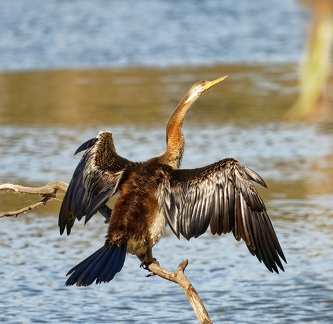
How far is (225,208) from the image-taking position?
190 inches

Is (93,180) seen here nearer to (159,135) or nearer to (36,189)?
(36,189)

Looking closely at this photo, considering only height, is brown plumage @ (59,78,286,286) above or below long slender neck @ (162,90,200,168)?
below

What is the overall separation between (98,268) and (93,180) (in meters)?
0.68

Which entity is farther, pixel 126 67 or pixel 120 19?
pixel 120 19

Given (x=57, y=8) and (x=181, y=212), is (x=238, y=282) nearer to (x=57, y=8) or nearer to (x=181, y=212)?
(x=181, y=212)

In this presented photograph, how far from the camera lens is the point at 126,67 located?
16.3 m

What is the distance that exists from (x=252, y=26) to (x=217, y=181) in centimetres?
1445

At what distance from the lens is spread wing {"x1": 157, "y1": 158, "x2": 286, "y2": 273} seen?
478cm

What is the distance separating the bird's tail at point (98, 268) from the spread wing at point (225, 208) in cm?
36

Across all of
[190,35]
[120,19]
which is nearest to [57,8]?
[120,19]

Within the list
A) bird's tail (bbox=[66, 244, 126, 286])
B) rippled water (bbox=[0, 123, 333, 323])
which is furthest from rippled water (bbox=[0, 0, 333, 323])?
bird's tail (bbox=[66, 244, 126, 286])

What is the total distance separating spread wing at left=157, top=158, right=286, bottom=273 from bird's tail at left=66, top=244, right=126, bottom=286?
1.17ft

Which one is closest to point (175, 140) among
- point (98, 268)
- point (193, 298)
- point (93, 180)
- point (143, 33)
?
point (93, 180)

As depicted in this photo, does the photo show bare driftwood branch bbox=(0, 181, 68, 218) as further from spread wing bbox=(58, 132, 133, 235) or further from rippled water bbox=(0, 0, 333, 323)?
rippled water bbox=(0, 0, 333, 323)
